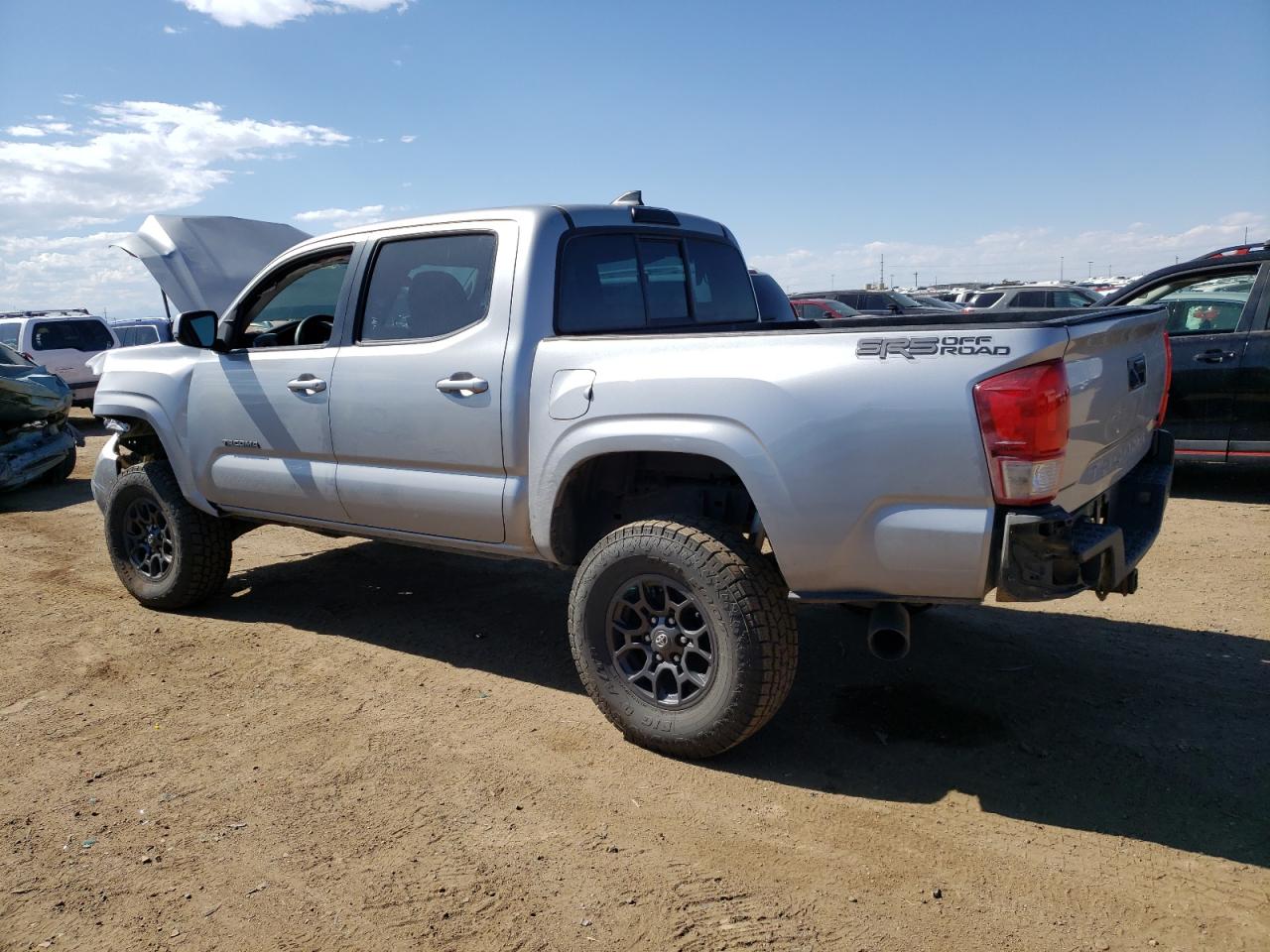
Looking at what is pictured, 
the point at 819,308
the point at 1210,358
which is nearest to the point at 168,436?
the point at 1210,358

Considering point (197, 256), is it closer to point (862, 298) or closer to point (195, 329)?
point (195, 329)

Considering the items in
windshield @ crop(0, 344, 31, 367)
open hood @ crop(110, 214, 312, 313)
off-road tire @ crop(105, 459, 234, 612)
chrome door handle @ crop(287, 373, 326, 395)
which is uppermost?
open hood @ crop(110, 214, 312, 313)

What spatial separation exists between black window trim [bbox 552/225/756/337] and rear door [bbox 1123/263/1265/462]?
4497mm

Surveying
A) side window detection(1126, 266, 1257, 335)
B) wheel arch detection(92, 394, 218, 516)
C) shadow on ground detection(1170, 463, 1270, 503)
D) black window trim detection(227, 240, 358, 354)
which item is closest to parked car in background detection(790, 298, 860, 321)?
shadow on ground detection(1170, 463, 1270, 503)

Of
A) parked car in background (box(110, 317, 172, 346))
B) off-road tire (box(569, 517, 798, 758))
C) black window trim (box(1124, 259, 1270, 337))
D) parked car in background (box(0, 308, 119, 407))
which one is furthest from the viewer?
parked car in background (box(110, 317, 172, 346))

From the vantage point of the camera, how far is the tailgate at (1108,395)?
9.64 ft

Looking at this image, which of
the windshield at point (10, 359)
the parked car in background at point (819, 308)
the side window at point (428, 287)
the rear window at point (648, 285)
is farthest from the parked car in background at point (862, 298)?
the side window at point (428, 287)

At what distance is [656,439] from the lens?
135 inches

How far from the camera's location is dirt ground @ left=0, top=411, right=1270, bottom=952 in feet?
8.72

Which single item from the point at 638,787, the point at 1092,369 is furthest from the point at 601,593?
the point at 1092,369

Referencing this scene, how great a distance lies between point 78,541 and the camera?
764cm

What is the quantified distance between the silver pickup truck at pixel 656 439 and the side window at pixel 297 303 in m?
0.03

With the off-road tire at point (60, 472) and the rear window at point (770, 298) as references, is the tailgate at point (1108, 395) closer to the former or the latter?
the rear window at point (770, 298)

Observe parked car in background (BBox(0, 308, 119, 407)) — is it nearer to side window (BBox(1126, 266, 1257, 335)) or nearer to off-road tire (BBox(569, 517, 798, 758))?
off-road tire (BBox(569, 517, 798, 758))
